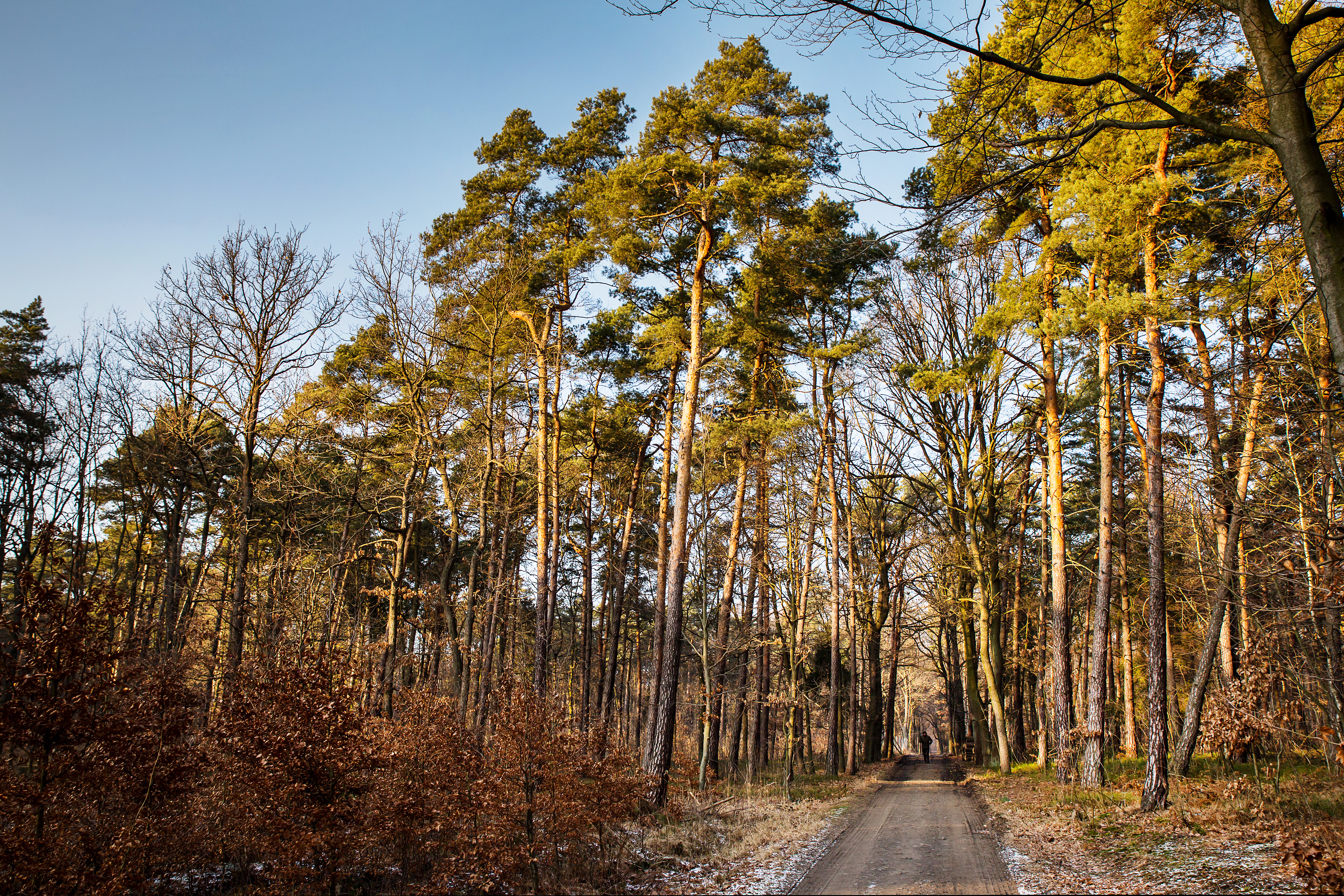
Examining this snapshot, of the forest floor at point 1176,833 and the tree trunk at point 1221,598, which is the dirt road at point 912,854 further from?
the tree trunk at point 1221,598

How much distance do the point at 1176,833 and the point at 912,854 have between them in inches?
→ 123

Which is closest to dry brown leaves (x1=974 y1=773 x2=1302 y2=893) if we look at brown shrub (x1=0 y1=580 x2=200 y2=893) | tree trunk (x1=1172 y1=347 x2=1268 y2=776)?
tree trunk (x1=1172 y1=347 x2=1268 y2=776)

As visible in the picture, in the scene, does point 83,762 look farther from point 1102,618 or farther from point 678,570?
point 1102,618

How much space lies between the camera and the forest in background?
6.86 metres

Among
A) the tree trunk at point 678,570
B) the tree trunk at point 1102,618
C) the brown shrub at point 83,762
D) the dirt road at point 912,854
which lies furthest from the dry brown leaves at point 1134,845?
the brown shrub at point 83,762

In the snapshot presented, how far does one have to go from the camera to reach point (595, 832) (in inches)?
333

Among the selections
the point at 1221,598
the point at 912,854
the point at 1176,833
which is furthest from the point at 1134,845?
the point at 1221,598

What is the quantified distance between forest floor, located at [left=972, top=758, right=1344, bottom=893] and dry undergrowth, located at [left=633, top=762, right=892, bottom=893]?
2.49 m

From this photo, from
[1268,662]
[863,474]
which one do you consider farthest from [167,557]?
[1268,662]

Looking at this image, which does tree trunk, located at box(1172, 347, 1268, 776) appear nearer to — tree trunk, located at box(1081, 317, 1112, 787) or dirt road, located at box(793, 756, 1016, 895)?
tree trunk, located at box(1081, 317, 1112, 787)

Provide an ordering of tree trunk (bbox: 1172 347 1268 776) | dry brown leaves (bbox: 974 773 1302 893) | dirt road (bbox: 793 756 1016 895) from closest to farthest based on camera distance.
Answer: dry brown leaves (bbox: 974 773 1302 893)
dirt road (bbox: 793 756 1016 895)
tree trunk (bbox: 1172 347 1268 776)

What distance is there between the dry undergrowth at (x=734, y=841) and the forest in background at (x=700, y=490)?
589mm

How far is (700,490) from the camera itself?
16938 mm

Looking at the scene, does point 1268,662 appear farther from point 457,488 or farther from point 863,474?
point 457,488
